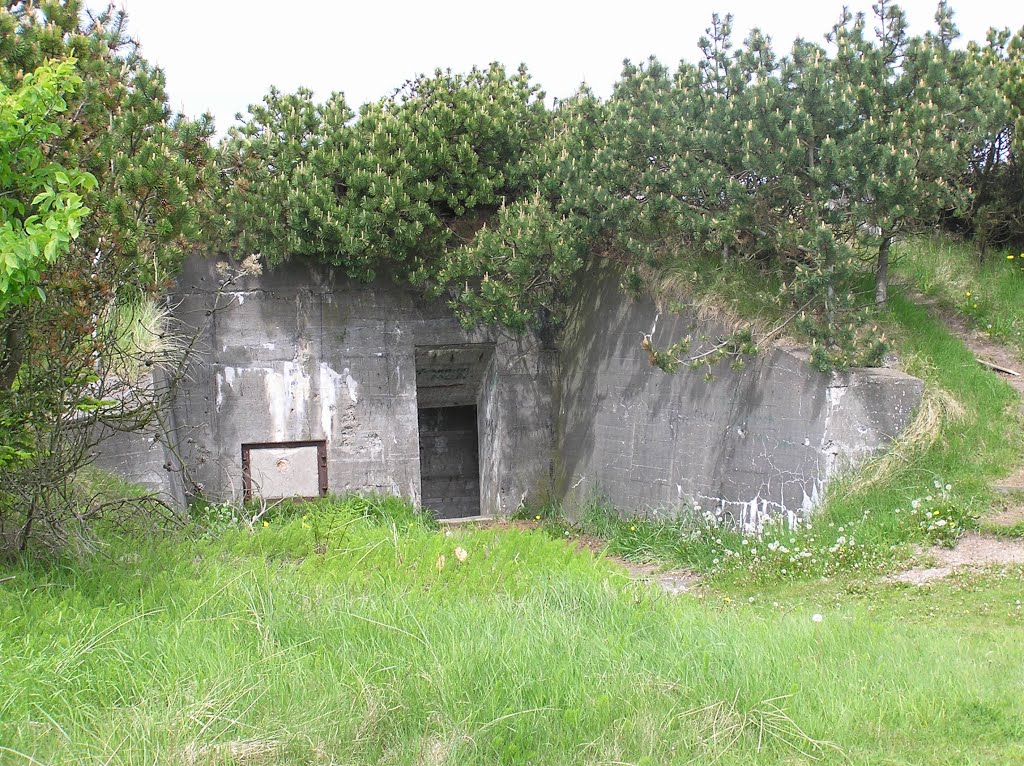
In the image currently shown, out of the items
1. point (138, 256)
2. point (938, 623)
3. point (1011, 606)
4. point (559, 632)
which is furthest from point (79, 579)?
point (1011, 606)

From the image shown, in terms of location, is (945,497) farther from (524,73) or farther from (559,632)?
(524,73)

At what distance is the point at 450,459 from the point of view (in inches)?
674

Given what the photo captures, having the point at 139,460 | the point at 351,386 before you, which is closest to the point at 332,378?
the point at 351,386

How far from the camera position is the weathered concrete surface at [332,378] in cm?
1181

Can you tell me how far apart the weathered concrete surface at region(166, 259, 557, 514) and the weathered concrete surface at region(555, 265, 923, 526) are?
69 centimetres

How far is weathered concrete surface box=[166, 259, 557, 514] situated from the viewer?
11.8 metres

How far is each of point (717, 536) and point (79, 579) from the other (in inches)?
227

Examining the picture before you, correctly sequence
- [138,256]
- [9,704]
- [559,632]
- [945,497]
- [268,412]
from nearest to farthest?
[9,704] < [559,632] < [138,256] < [945,497] < [268,412]

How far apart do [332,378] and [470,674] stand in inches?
304

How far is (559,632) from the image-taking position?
533cm

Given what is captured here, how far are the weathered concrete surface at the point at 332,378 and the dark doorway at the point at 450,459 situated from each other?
4.44 metres

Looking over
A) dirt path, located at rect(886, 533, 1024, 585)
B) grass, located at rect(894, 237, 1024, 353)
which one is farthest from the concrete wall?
grass, located at rect(894, 237, 1024, 353)

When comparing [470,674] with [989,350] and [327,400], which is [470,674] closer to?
[327,400]

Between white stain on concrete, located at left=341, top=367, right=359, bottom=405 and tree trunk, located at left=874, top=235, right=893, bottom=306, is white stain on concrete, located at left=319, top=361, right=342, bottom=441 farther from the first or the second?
tree trunk, located at left=874, top=235, right=893, bottom=306
